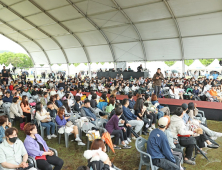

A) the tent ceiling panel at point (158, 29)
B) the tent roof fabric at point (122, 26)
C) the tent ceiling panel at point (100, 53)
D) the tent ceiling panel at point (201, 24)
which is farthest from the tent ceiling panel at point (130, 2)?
the tent ceiling panel at point (100, 53)

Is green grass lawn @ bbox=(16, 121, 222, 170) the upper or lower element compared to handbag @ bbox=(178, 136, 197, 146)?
lower

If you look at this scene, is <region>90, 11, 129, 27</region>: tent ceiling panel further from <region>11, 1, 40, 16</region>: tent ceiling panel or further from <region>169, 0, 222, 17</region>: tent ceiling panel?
<region>11, 1, 40, 16</region>: tent ceiling panel

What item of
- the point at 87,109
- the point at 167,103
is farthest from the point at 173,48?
the point at 87,109

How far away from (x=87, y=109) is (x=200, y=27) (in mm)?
11941

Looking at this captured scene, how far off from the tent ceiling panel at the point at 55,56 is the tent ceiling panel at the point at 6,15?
6.58 m

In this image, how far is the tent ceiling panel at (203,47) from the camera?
45.4 ft

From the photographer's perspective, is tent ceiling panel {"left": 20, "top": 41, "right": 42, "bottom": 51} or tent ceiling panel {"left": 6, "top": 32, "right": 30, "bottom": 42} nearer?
tent ceiling panel {"left": 6, "top": 32, "right": 30, "bottom": 42}

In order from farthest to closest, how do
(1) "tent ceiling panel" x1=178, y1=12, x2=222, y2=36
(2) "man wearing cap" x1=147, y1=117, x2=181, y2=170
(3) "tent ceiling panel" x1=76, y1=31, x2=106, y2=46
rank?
1. (3) "tent ceiling panel" x1=76, y1=31, x2=106, y2=46
2. (1) "tent ceiling panel" x1=178, y1=12, x2=222, y2=36
3. (2) "man wearing cap" x1=147, y1=117, x2=181, y2=170

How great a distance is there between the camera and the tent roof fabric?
12.6 m

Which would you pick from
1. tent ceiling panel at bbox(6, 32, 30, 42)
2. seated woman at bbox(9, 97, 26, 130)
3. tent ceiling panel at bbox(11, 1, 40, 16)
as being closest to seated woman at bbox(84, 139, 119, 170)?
seated woman at bbox(9, 97, 26, 130)

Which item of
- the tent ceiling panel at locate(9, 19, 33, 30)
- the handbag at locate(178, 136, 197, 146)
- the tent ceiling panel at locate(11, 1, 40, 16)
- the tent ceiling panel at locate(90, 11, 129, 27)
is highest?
the tent ceiling panel at locate(11, 1, 40, 16)

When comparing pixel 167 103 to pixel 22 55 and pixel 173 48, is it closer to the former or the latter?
pixel 173 48

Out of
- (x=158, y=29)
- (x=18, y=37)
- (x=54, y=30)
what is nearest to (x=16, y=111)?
(x=158, y=29)

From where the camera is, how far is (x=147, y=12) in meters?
13.1
